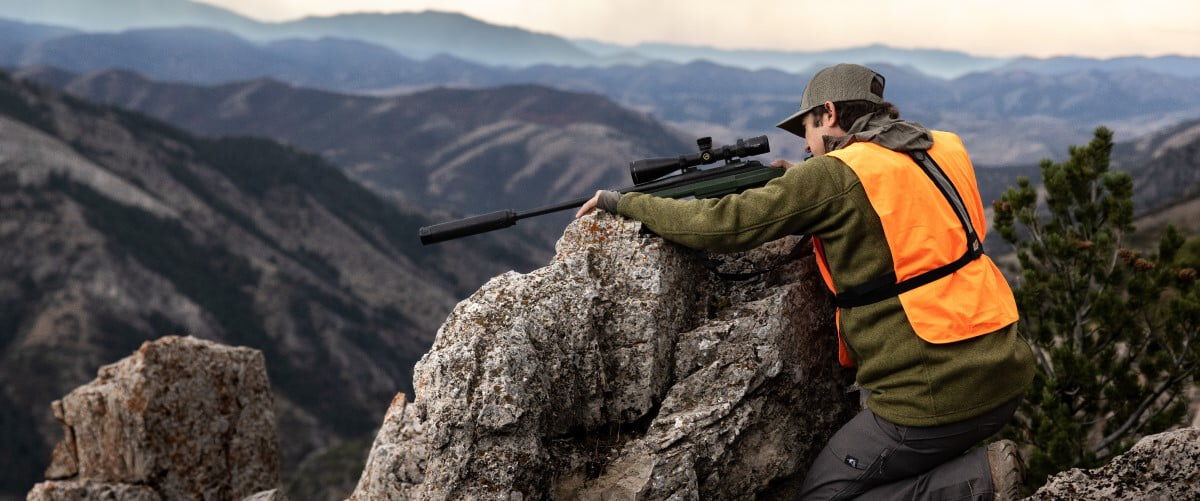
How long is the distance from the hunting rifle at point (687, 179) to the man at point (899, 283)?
0.84 m

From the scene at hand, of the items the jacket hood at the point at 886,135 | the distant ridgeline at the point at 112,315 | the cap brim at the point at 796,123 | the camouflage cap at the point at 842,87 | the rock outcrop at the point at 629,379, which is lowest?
the distant ridgeline at the point at 112,315

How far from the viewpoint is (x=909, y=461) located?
6336 millimetres

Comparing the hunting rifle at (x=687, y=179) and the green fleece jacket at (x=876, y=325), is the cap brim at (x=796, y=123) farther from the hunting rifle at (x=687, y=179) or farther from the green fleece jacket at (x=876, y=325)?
the green fleece jacket at (x=876, y=325)

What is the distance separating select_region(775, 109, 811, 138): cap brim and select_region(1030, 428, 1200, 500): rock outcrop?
A: 151 inches

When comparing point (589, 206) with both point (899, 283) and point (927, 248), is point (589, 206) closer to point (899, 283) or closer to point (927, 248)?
point (899, 283)

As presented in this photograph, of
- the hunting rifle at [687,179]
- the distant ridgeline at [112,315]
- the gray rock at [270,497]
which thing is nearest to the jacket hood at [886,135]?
the hunting rifle at [687,179]

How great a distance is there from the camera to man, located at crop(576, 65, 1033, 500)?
578cm

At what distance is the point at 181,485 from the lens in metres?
13.7

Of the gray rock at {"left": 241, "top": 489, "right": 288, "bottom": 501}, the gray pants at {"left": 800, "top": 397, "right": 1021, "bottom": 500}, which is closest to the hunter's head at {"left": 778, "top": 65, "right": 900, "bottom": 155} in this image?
the gray pants at {"left": 800, "top": 397, "right": 1021, "bottom": 500}

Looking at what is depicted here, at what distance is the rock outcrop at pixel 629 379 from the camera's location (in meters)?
6.68

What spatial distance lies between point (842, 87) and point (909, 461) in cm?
327

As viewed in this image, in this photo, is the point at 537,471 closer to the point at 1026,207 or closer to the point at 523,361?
the point at 523,361

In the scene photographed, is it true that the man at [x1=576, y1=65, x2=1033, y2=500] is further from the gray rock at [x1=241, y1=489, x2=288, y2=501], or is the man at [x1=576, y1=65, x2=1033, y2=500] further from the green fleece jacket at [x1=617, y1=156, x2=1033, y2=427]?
the gray rock at [x1=241, y1=489, x2=288, y2=501]

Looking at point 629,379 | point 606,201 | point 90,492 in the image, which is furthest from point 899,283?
point 90,492
